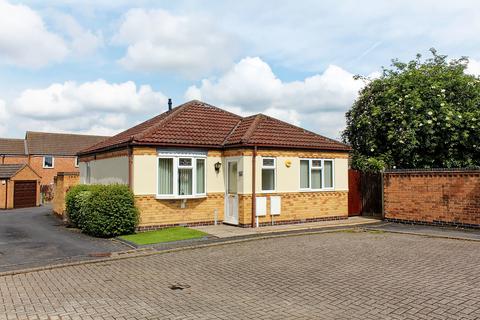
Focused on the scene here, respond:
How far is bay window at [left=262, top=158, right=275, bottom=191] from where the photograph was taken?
1496 centimetres

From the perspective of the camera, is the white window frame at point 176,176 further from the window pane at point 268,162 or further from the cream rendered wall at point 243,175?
the window pane at point 268,162

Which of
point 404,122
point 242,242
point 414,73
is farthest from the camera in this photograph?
point 414,73

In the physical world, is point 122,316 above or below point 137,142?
below

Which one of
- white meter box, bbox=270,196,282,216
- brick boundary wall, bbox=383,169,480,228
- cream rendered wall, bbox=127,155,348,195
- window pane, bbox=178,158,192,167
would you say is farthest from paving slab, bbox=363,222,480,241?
window pane, bbox=178,158,192,167

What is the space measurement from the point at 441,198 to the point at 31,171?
1214 inches

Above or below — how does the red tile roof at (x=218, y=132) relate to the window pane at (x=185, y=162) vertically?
above

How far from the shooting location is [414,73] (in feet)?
65.2

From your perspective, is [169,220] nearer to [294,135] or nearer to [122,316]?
[294,135]

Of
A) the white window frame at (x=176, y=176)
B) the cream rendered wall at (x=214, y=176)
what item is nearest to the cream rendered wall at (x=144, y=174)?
the white window frame at (x=176, y=176)

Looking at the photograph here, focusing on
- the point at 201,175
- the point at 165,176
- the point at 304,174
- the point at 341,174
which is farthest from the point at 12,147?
the point at 341,174

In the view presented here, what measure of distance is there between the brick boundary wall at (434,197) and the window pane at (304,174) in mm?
3345

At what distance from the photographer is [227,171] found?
15.4m

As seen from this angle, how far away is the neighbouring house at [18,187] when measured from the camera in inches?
1239

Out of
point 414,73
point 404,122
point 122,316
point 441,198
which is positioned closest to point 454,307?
point 122,316
